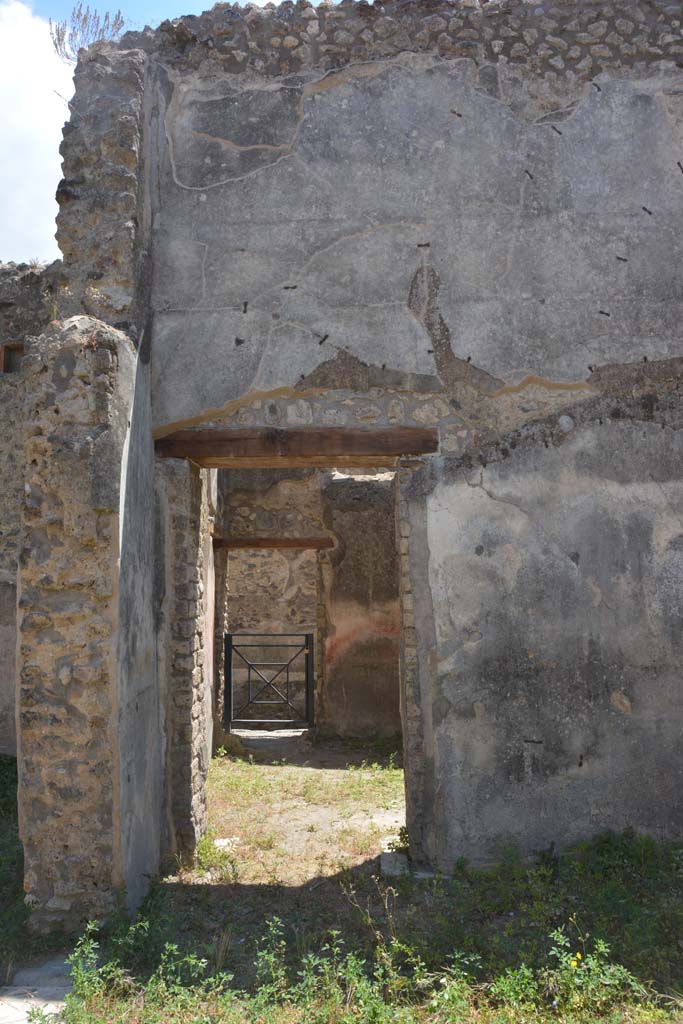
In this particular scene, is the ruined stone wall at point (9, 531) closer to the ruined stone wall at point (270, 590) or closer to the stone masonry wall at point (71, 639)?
the stone masonry wall at point (71, 639)

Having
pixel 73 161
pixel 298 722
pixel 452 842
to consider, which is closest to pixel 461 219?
pixel 73 161

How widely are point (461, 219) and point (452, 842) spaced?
11.3ft

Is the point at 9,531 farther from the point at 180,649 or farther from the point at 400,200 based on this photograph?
the point at 400,200

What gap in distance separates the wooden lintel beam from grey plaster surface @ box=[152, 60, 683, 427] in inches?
214

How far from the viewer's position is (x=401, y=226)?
5.00 meters

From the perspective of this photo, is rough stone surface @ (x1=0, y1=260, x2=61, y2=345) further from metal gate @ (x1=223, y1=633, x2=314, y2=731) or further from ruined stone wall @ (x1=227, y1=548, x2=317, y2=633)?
ruined stone wall @ (x1=227, y1=548, x2=317, y2=633)

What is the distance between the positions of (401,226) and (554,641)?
2.48 metres

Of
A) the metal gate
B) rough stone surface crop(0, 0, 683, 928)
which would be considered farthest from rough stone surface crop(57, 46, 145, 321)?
the metal gate

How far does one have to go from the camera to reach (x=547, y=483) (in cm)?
486

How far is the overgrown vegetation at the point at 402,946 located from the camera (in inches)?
123

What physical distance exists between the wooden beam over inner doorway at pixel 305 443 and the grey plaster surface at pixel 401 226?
0.18 metres

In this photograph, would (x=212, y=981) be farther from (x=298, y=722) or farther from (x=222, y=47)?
(x=298, y=722)

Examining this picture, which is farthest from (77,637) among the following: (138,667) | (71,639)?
(138,667)

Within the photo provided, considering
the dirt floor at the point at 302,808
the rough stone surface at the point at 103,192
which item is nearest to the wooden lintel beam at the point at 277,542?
the dirt floor at the point at 302,808
